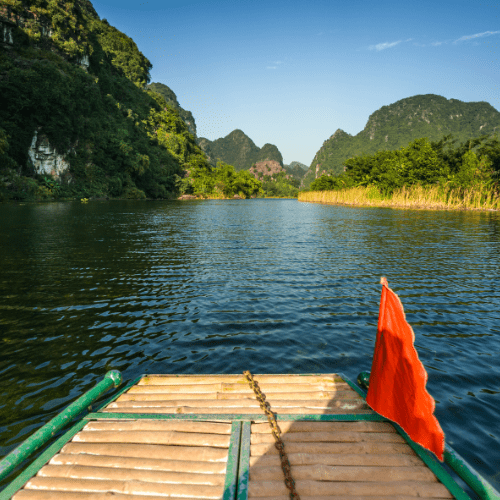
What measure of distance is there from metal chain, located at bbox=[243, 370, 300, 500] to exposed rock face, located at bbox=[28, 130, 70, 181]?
7381 centimetres

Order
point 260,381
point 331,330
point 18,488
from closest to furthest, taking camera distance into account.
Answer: point 18,488 < point 260,381 < point 331,330

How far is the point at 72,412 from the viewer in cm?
394

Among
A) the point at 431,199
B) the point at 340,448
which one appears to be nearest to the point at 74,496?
the point at 340,448

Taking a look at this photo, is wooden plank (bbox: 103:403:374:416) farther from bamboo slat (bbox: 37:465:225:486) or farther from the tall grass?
the tall grass

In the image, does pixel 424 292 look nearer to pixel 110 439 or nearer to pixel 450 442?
pixel 450 442

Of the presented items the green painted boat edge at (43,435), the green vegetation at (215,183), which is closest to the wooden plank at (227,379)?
the green painted boat edge at (43,435)

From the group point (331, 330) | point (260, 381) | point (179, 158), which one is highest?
point (179, 158)

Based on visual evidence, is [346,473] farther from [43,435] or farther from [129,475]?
[43,435]

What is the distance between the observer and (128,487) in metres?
2.86

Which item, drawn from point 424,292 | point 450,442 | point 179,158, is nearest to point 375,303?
point 424,292

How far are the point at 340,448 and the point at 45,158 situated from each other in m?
77.3

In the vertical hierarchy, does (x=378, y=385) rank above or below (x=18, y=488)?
above

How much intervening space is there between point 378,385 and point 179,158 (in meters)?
126

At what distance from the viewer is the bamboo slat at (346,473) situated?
2980mm
